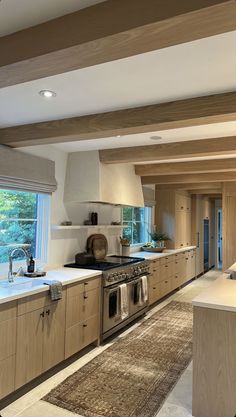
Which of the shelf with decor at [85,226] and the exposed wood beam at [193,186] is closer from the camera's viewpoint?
the shelf with decor at [85,226]

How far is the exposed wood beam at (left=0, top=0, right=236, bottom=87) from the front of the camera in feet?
3.86

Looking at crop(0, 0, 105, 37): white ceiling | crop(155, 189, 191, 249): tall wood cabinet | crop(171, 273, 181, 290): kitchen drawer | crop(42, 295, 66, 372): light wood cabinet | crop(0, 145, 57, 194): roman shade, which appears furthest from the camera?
crop(155, 189, 191, 249): tall wood cabinet

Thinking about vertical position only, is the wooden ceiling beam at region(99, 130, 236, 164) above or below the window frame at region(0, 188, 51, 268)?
above

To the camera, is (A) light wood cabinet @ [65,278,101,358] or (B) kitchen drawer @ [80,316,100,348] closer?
(A) light wood cabinet @ [65,278,101,358]

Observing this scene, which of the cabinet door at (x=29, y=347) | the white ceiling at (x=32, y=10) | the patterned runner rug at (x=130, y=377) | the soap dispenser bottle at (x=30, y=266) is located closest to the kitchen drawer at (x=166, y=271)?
the patterned runner rug at (x=130, y=377)

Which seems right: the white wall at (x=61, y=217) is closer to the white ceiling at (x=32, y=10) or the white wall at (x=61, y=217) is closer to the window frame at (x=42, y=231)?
the window frame at (x=42, y=231)

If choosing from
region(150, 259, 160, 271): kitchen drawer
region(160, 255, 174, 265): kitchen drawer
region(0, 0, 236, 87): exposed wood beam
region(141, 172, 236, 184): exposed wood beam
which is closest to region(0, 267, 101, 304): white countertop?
region(0, 0, 236, 87): exposed wood beam

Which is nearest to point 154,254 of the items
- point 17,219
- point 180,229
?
point 180,229

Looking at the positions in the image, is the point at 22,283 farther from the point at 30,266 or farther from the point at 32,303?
the point at 32,303

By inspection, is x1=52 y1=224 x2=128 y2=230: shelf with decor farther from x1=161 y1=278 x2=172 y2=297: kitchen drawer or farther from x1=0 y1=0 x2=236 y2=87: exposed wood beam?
x1=0 y1=0 x2=236 y2=87: exposed wood beam

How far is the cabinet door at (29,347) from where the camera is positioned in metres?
2.63

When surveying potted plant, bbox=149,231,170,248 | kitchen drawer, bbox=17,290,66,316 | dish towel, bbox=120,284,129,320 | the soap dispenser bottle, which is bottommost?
dish towel, bbox=120,284,129,320

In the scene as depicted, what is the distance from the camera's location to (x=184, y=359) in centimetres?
347

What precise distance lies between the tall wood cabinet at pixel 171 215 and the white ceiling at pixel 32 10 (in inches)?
236
